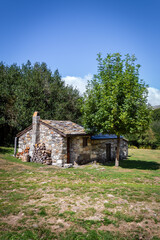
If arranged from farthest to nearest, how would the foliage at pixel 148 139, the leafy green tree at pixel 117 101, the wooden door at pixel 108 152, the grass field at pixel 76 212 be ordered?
the foliage at pixel 148 139 < the wooden door at pixel 108 152 < the leafy green tree at pixel 117 101 < the grass field at pixel 76 212

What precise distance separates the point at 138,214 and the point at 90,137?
13389mm

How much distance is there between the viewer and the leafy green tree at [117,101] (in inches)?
594

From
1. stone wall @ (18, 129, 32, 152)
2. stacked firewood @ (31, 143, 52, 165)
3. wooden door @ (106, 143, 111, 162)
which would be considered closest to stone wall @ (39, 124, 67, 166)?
stacked firewood @ (31, 143, 52, 165)

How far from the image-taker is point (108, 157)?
863 inches

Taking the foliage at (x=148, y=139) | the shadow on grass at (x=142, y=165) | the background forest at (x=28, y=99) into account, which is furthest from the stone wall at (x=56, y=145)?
the foliage at (x=148, y=139)

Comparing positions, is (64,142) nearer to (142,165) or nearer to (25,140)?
(25,140)

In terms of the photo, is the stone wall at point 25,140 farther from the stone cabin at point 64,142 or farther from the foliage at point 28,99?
the foliage at point 28,99

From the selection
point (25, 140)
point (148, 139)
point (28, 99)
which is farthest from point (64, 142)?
point (148, 139)

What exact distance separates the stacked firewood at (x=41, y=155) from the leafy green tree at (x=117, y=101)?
5.10 m

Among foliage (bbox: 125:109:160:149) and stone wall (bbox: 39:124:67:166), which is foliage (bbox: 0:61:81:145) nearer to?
stone wall (bbox: 39:124:67:166)

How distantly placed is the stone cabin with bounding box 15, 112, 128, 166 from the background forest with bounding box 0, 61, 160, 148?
27.6 ft

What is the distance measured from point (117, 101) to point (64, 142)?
612 centimetres

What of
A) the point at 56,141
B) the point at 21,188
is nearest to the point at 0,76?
the point at 56,141

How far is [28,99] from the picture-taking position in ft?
91.9
